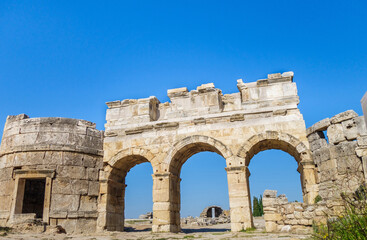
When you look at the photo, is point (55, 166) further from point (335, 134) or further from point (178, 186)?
point (335, 134)

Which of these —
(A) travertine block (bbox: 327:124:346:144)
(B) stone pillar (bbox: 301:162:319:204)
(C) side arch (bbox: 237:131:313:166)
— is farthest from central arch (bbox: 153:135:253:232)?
(A) travertine block (bbox: 327:124:346:144)

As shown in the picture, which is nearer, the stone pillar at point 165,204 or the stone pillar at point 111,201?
the stone pillar at point 165,204

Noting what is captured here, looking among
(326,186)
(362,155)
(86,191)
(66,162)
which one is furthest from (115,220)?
(362,155)

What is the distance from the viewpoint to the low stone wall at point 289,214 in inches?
349

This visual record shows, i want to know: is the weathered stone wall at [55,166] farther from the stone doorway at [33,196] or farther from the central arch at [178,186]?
the central arch at [178,186]

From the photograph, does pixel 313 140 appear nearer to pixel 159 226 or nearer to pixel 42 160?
pixel 159 226

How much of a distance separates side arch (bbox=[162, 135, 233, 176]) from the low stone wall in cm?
229

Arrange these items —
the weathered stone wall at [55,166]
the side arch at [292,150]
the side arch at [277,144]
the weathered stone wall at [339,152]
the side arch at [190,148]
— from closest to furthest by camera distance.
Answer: the weathered stone wall at [339,152]
the side arch at [292,150]
the side arch at [277,144]
the weathered stone wall at [55,166]
the side arch at [190,148]

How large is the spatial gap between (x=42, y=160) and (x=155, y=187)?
Answer: 4333 mm

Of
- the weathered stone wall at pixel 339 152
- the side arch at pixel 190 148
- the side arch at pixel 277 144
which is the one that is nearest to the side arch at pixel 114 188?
the side arch at pixel 190 148

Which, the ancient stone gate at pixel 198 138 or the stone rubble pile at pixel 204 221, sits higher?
the ancient stone gate at pixel 198 138

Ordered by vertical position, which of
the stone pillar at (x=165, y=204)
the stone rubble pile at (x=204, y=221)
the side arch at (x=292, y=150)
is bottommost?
the stone rubble pile at (x=204, y=221)

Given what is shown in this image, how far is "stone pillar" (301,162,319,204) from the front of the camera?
10562 mm

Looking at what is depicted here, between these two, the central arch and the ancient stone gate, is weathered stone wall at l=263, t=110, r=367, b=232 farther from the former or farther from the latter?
the central arch
